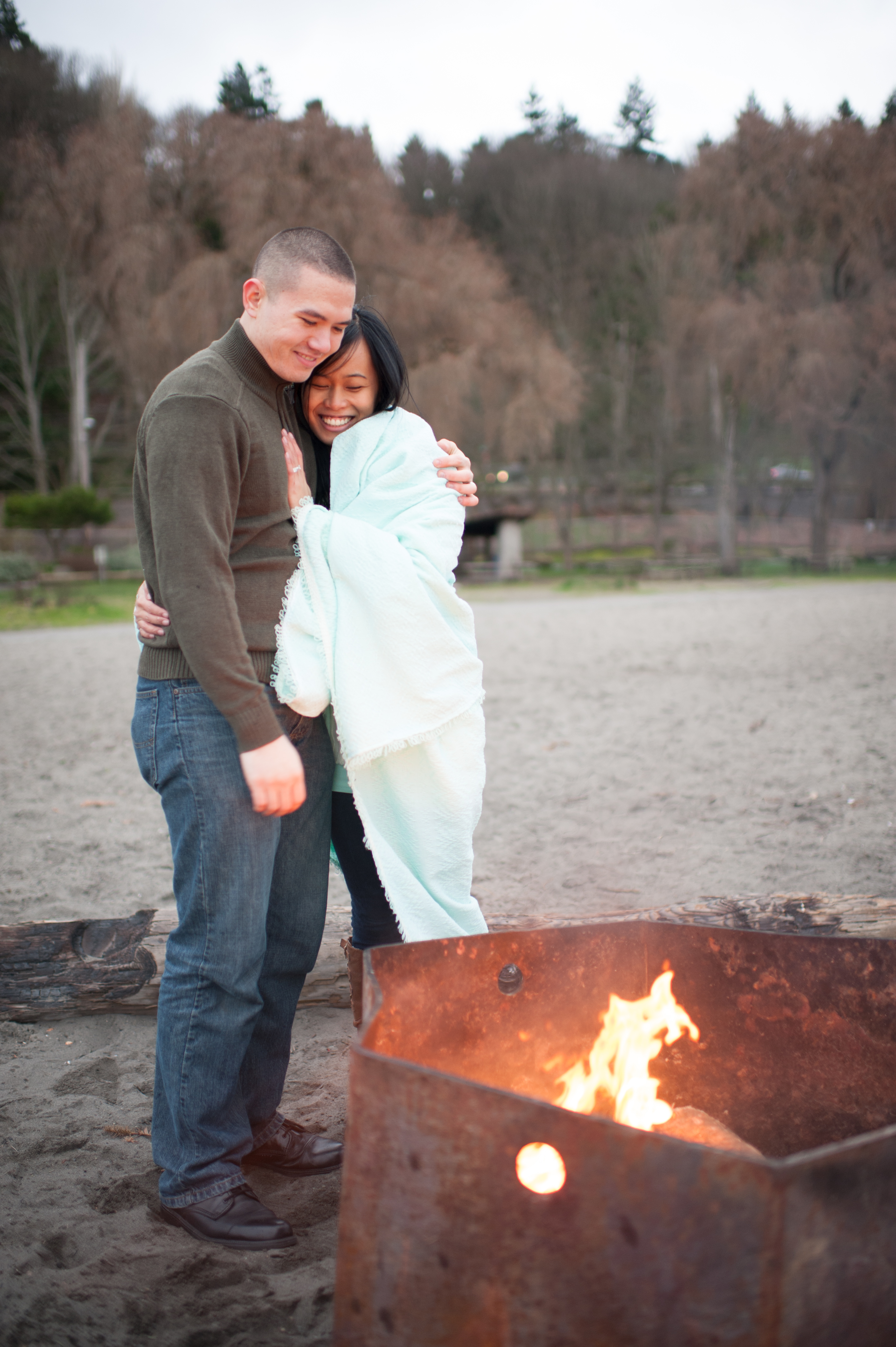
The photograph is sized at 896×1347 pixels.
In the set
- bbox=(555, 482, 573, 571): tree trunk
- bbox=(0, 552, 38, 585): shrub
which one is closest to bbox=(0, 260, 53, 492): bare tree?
bbox=(0, 552, 38, 585): shrub

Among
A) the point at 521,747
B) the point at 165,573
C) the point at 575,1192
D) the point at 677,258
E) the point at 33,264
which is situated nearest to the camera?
the point at 575,1192

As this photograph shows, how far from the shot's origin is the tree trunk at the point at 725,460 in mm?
28219

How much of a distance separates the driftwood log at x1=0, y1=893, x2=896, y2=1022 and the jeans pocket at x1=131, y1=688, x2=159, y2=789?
1127 millimetres

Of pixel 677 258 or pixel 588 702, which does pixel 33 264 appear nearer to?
pixel 677 258

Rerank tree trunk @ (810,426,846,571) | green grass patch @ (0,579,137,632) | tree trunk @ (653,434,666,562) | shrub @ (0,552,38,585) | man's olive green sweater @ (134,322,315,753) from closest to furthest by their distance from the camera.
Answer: man's olive green sweater @ (134,322,315,753) < green grass patch @ (0,579,137,632) < shrub @ (0,552,38,585) < tree trunk @ (810,426,846,571) < tree trunk @ (653,434,666,562)

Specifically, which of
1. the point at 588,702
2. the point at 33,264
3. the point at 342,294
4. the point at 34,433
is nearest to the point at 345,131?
the point at 33,264

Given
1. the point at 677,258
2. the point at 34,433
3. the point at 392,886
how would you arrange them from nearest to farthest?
the point at 392,886, the point at 34,433, the point at 677,258

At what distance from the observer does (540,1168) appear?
1.32 metres

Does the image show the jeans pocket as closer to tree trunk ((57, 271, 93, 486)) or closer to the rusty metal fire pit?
the rusty metal fire pit

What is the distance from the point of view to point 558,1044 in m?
1.96

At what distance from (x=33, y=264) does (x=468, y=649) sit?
28.2 m

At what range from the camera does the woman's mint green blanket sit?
200 cm

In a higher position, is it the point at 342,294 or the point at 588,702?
the point at 342,294

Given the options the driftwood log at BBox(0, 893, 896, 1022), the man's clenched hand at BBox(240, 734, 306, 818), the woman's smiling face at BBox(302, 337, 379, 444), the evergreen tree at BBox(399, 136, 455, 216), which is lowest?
the driftwood log at BBox(0, 893, 896, 1022)
